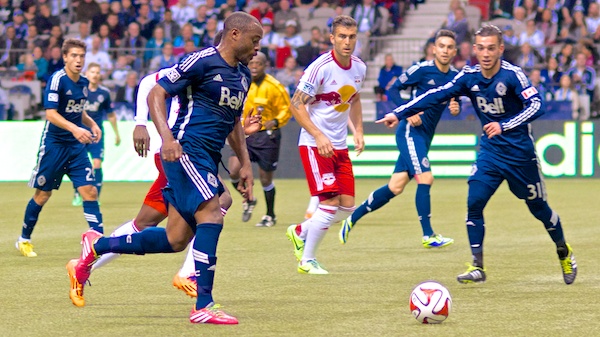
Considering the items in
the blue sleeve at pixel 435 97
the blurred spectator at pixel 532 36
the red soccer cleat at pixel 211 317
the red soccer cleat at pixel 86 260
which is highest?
the blue sleeve at pixel 435 97

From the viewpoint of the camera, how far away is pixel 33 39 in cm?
2586

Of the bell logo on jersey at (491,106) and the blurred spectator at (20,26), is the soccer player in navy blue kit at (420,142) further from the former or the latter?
the blurred spectator at (20,26)

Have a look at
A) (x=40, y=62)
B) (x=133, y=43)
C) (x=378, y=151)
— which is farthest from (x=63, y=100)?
(x=133, y=43)

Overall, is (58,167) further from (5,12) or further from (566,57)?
(5,12)

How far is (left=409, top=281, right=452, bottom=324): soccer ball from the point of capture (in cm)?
675

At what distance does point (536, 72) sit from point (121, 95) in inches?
335

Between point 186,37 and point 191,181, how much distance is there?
1842 centimetres

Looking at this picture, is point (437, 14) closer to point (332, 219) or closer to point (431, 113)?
point (431, 113)

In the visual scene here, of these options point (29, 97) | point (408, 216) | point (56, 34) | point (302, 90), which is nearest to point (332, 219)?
point (302, 90)

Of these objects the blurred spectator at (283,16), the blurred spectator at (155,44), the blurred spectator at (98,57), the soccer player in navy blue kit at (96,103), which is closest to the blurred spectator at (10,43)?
the blurred spectator at (98,57)

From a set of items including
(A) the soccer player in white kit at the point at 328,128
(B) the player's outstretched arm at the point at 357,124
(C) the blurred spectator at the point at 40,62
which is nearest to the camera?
(A) the soccer player in white kit at the point at 328,128

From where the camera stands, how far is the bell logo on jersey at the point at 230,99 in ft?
22.7

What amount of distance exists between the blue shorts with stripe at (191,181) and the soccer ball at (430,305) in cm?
144

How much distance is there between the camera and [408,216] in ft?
48.6
